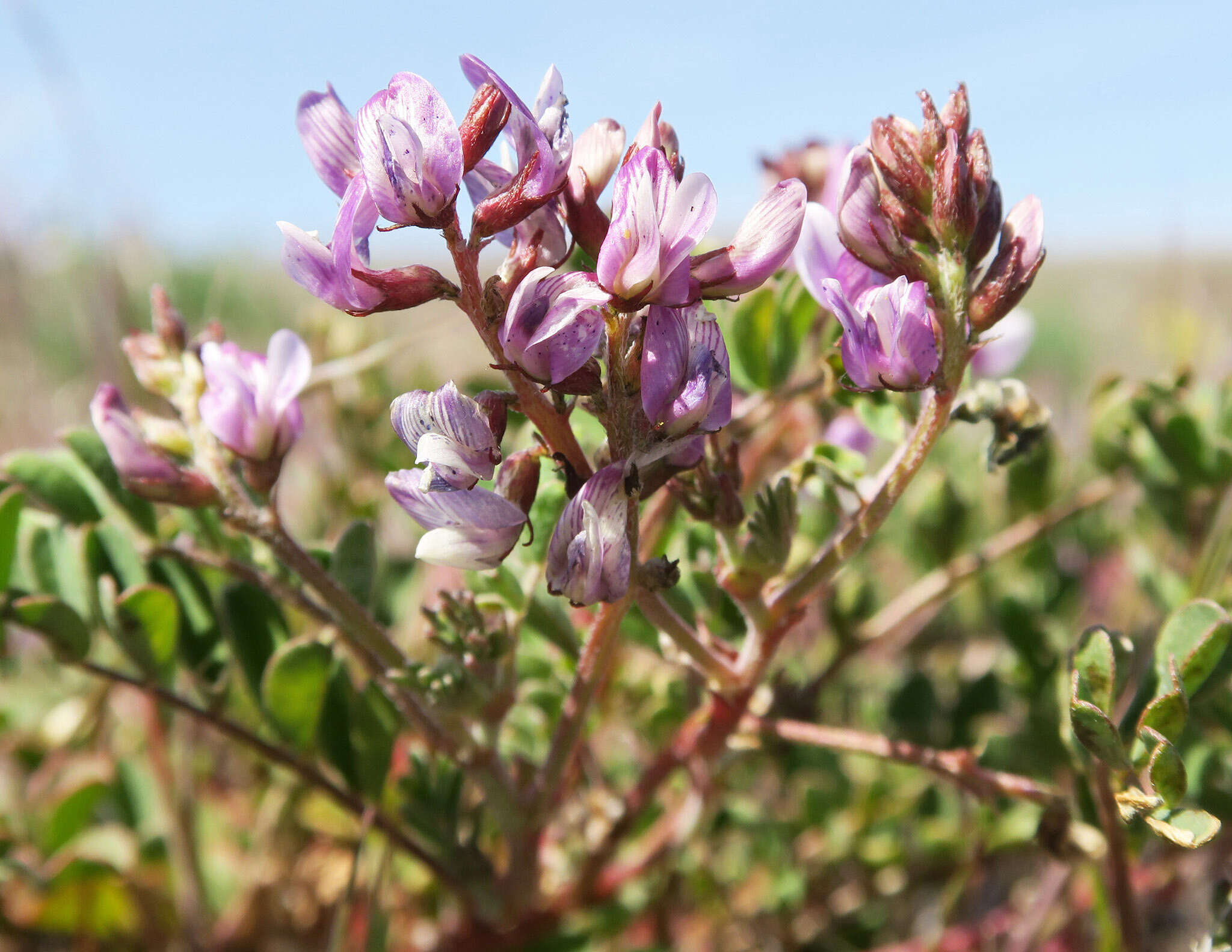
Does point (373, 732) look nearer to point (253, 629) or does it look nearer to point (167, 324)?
point (253, 629)

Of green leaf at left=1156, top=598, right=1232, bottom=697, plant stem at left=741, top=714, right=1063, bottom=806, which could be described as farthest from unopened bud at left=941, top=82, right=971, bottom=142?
plant stem at left=741, top=714, right=1063, bottom=806

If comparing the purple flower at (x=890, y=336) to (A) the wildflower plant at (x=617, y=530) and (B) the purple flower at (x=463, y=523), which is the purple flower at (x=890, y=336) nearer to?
(A) the wildflower plant at (x=617, y=530)

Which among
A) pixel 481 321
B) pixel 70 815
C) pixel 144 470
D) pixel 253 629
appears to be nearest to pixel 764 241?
pixel 481 321

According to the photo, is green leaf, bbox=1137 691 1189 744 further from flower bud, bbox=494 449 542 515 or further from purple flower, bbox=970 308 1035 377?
purple flower, bbox=970 308 1035 377

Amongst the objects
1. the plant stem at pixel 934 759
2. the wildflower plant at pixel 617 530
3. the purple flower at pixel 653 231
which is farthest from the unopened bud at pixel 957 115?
the plant stem at pixel 934 759

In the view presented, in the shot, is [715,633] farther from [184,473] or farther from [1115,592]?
[1115,592]
